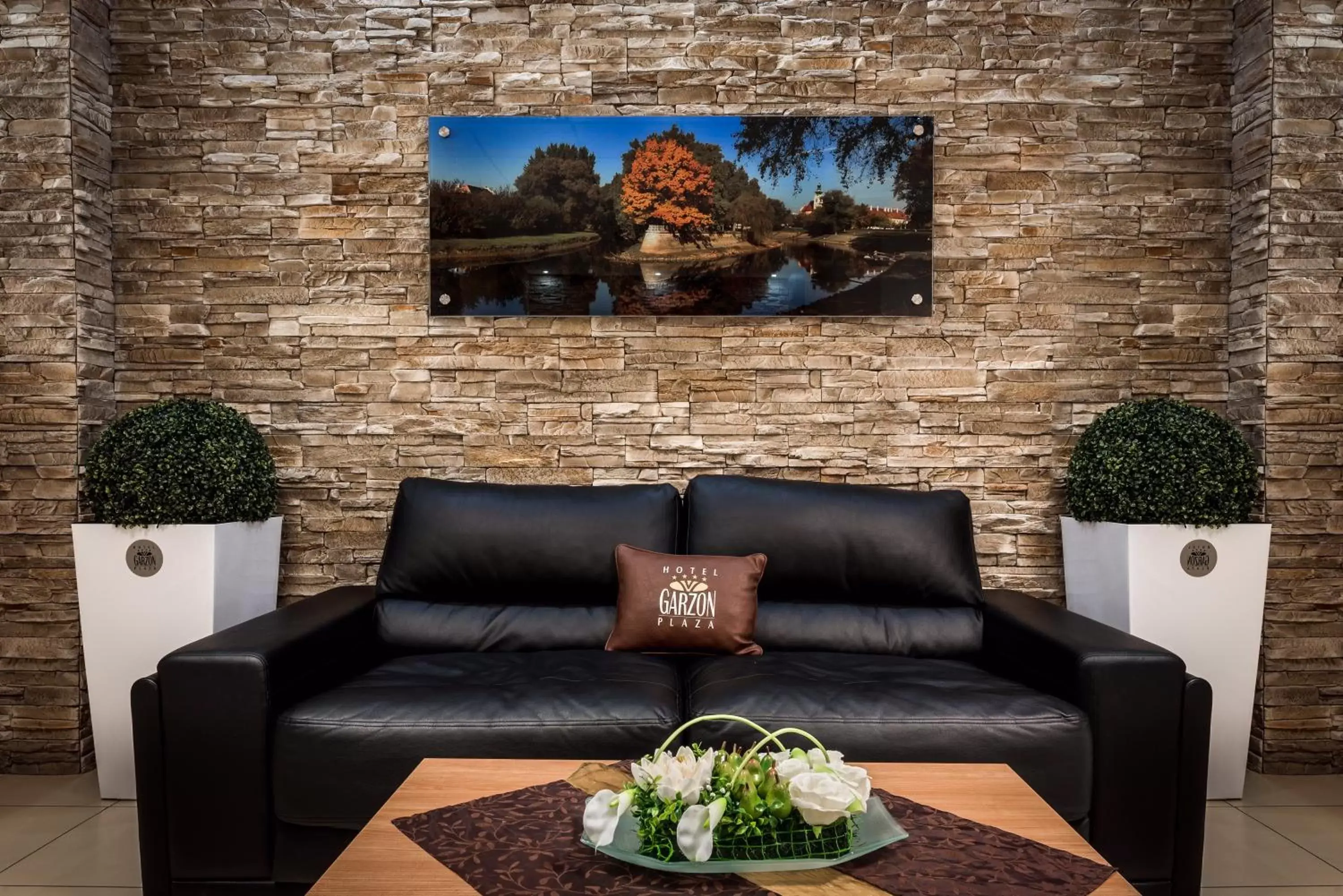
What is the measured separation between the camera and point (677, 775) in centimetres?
119

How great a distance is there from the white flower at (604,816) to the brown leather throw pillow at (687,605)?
1.15 metres

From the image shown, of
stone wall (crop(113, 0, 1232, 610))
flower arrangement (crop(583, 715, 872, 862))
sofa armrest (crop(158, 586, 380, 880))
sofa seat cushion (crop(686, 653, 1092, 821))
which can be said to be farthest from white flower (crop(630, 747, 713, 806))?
stone wall (crop(113, 0, 1232, 610))

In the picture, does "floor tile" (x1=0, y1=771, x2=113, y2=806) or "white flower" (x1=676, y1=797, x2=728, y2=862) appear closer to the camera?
"white flower" (x1=676, y1=797, x2=728, y2=862)

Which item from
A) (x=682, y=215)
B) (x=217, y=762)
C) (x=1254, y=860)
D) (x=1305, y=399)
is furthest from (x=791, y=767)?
(x=1305, y=399)

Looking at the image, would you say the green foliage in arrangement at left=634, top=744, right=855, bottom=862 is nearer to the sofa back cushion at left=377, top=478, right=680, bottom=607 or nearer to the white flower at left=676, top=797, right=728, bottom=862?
the white flower at left=676, top=797, right=728, bottom=862

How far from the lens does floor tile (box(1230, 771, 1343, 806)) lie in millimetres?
2582

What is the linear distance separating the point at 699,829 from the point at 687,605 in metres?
1.23

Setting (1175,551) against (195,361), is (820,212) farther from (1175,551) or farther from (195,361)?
(195,361)

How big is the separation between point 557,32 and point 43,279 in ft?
6.11

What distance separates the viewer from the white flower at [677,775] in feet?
3.87

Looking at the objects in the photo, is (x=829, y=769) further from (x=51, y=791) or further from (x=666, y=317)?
(x=51, y=791)

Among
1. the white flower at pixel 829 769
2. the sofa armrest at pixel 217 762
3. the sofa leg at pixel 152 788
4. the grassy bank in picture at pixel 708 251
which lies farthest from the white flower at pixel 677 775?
the grassy bank in picture at pixel 708 251

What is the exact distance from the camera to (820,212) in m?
3.01

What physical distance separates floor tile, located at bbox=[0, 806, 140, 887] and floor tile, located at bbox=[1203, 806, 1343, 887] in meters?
2.64
